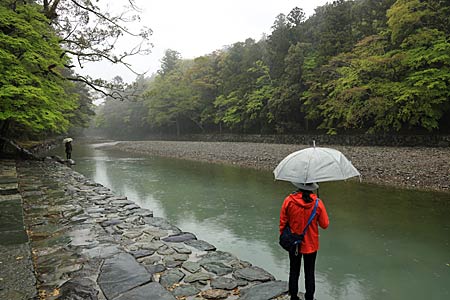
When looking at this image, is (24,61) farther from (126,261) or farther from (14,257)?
(126,261)

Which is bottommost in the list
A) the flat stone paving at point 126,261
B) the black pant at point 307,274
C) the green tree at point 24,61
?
the flat stone paving at point 126,261

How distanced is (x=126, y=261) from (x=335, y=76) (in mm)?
18117

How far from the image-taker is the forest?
386 inches

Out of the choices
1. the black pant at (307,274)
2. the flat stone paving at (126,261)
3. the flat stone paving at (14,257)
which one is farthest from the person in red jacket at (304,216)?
the flat stone paving at (14,257)

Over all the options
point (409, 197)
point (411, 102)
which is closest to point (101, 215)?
point (409, 197)

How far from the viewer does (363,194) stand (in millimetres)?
8383

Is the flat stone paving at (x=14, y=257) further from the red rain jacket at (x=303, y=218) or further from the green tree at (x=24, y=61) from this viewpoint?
the green tree at (x=24, y=61)

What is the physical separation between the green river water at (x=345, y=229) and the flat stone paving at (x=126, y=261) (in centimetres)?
105

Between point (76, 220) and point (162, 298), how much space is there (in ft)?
9.21

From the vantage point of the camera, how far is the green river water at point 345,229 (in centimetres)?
385

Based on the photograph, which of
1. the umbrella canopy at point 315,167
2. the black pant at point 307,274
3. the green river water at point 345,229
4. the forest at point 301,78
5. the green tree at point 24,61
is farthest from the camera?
the forest at point 301,78

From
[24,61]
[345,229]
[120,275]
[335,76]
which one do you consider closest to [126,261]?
[120,275]

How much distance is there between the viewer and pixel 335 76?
1858 cm

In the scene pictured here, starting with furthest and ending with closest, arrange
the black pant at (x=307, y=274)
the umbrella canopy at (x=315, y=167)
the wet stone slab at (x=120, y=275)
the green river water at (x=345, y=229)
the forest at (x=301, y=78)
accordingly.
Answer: the forest at (x=301, y=78)
the green river water at (x=345, y=229)
the wet stone slab at (x=120, y=275)
the black pant at (x=307, y=274)
the umbrella canopy at (x=315, y=167)
